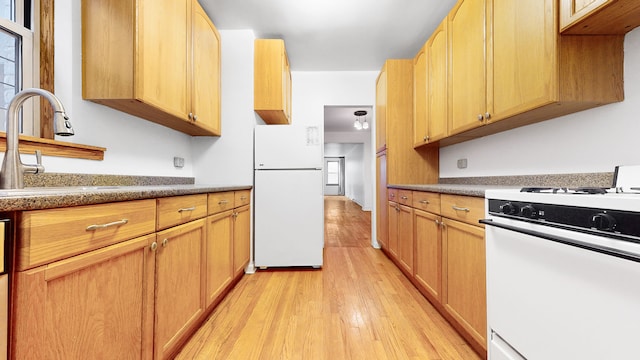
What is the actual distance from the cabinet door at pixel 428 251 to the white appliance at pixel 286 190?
915 mm

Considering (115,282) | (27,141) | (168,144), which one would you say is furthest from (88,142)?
(115,282)

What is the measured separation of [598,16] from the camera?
96 centimetres

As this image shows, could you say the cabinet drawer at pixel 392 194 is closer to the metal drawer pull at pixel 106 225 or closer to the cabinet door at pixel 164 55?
the cabinet door at pixel 164 55

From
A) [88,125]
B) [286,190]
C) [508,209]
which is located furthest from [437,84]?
[88,125]

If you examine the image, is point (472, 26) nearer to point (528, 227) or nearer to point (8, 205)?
point (528, 227)

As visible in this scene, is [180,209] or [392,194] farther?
[392,194]

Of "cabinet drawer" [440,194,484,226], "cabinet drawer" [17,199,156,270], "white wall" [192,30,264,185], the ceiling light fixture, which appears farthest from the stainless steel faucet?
the ceiling light fixture

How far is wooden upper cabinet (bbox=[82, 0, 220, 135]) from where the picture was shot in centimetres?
133

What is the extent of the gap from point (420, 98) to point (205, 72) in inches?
79.3

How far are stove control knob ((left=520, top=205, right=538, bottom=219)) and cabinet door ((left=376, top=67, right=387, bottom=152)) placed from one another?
2037 mm

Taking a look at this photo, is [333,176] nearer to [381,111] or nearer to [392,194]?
[381,111]

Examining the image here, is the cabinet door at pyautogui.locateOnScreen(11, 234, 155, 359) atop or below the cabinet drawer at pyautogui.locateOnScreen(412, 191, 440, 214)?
below

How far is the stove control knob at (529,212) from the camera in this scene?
31.5 inches

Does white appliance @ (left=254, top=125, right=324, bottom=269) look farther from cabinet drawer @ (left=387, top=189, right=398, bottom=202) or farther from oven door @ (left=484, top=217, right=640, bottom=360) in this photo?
oven door @ (left=484, top=217, right=640, bottom=360)
